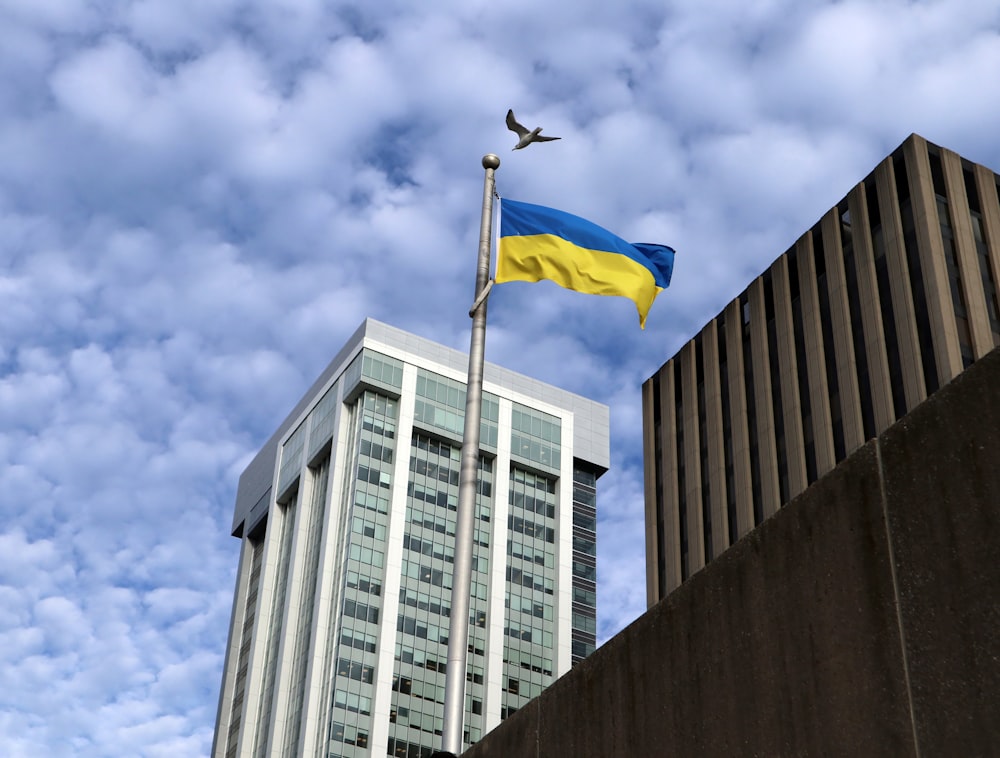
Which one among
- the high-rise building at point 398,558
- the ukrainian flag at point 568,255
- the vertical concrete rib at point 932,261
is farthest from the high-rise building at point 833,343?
the high-rise building at point 398,558

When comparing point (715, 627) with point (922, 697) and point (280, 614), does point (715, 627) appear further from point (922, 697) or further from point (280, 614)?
point (280, 614)

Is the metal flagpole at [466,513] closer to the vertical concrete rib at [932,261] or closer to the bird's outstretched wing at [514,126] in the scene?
the bird's outstretched wing at [514,126]

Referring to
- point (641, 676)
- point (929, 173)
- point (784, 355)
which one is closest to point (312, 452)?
point (784, 355)

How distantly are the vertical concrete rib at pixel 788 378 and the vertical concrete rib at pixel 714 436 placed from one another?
16.3 feet

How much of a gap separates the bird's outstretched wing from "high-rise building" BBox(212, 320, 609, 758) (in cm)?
8077

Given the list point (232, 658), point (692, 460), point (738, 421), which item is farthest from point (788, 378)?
point (232, 658)

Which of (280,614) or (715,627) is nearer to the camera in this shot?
(715,627)

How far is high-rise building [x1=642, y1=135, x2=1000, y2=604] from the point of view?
56.7 m

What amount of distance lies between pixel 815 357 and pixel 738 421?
23.8 feet

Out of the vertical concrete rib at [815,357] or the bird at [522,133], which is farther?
the vertical concrete rib at [815,357]

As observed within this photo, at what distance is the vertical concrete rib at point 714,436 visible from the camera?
67.9m

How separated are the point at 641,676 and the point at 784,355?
5652 centimetres

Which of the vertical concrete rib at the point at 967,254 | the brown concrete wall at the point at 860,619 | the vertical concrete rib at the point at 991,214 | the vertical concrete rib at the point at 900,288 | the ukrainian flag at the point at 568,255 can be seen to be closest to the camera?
the brown concrete wall at the point at 860,619

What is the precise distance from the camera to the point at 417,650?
340 feet
